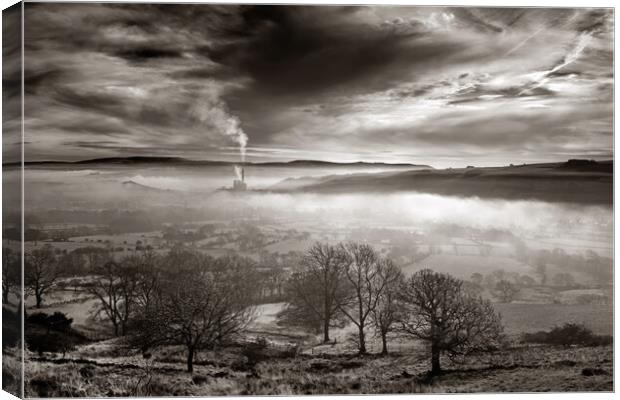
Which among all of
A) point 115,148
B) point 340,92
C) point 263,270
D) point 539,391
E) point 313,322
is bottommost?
point 539,391

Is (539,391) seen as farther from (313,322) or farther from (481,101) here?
(481,101)

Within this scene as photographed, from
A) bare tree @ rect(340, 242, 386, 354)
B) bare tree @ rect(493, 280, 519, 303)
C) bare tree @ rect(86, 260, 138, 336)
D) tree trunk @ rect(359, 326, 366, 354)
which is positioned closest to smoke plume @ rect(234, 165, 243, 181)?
bare tree @ rect(340, 242, 386, 354)

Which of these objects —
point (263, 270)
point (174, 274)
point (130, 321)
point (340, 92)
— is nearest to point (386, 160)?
point (340, 92)

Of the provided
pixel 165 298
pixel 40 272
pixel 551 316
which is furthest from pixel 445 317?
pixel 40 272

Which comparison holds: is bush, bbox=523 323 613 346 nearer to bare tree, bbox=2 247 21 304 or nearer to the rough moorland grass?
the rough moorland grass

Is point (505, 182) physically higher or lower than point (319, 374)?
higher

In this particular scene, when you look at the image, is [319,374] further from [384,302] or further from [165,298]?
[165,298]
